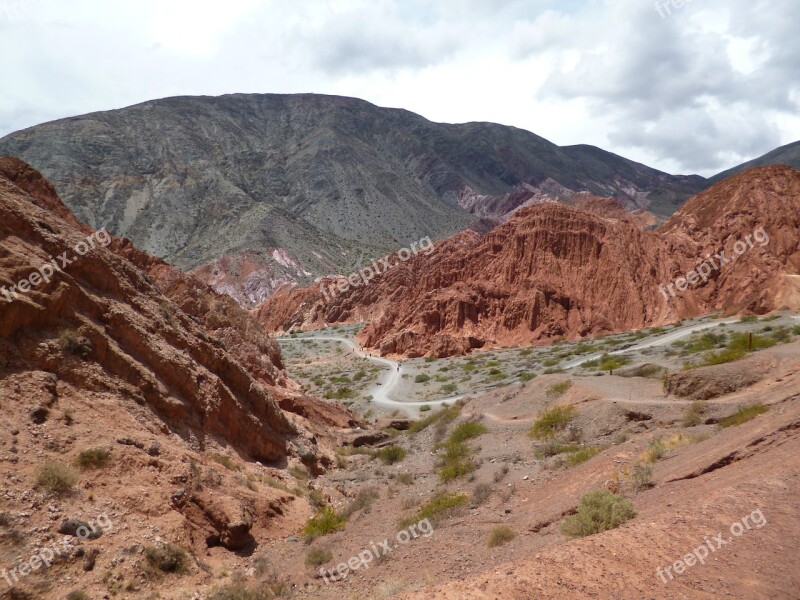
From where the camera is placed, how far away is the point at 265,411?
1584 centimetres

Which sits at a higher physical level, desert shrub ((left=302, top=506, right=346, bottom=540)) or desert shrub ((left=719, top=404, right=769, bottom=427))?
desert shrub ((left=719, top=404, right=769, bottom=427))

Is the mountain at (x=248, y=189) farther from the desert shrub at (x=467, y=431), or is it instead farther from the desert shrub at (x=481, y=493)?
the desert shrub at (x=481, y=493)

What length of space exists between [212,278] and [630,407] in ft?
298

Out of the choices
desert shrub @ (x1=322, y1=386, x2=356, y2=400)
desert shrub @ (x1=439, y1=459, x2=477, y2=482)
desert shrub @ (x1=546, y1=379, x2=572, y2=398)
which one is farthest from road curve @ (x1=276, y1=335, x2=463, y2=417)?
desert shrub @ (x1=439, y1=459, x2=477, y2=482)

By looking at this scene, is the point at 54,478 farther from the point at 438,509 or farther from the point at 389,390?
the point at 389,390

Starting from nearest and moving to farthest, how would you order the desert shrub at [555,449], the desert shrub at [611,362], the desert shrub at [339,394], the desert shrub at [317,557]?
the desert shrub at [317,557] → the desert shrub at [555,449] → the desert shrub at [611,362] → the desert shrub at [339,394]

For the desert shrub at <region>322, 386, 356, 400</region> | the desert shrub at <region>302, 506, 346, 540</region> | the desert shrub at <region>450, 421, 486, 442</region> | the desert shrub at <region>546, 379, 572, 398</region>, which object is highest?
the desert shrub at <region>546, 379, 572, 398</region>

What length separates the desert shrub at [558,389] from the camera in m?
18.7

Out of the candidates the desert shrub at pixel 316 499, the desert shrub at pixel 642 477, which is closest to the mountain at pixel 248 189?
the desert shrub at pixel 316 499

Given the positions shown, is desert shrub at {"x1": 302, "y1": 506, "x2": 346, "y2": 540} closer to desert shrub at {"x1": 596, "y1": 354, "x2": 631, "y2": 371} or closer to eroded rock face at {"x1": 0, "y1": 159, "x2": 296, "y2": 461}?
eroded rock face at {"x1": 0, "y1": 159, "x2": 296, "y2": 461}

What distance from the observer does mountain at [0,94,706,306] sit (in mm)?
110688

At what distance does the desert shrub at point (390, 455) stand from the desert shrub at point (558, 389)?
Result: 5.56 meters

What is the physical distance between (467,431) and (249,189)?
5338 inches

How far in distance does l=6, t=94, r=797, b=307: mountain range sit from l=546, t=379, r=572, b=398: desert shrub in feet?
265
